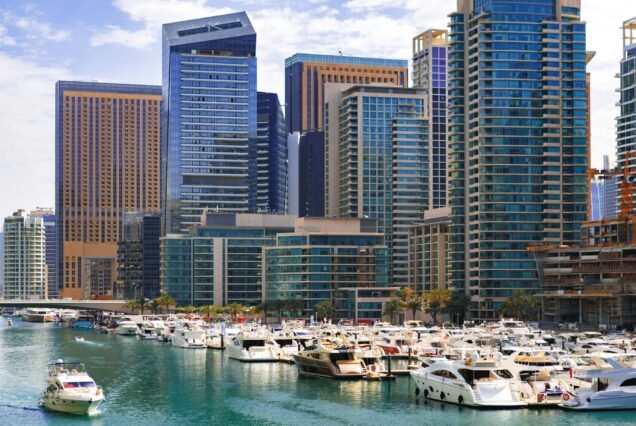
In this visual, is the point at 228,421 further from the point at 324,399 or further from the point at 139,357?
the point at 139,357

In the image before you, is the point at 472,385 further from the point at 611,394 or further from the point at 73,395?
the point at 73,395

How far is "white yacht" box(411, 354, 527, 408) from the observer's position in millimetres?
104750

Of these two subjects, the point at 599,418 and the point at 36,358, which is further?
the point at 36,358

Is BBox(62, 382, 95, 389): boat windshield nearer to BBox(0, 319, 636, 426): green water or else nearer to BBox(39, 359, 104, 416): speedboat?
BBox(39, 359, 104, 416): speedboat

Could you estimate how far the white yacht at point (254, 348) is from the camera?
161538 millimetres

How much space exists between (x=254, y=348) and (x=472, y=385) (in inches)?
2431

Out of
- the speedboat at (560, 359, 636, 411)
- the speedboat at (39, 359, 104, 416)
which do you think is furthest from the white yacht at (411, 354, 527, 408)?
the speedboat at (39, 359, 104, 416)

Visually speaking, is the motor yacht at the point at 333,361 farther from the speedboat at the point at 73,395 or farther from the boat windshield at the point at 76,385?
the boat windshield at the point at 76,385

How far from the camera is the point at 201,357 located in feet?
577

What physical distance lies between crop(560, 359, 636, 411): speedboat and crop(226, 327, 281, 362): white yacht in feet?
214

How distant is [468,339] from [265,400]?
190ft

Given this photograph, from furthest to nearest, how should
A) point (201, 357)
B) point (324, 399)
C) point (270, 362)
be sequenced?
point (201, 357)
point (270, 362)
point (324, 399)

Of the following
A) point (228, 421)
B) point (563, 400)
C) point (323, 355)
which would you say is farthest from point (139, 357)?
point (563, 400)

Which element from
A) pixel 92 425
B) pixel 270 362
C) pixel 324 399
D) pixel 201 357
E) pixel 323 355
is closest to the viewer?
pixel 92 425
